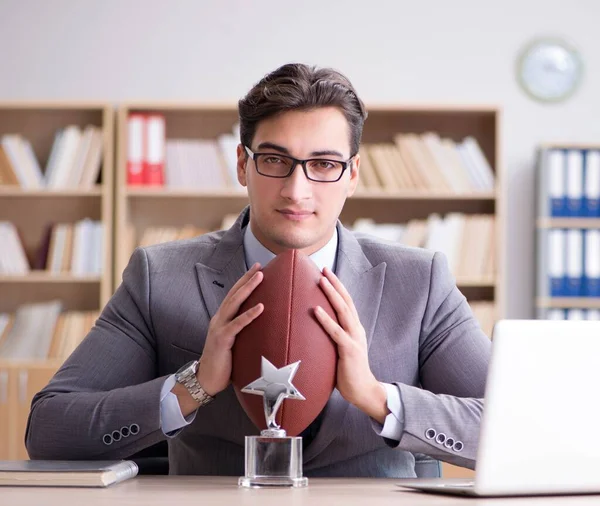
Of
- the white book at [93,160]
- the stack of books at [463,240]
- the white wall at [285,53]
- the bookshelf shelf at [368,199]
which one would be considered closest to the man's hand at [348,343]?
the stack of books at [463,240]

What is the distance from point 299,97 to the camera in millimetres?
1840

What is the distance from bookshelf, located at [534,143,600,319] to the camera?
441 centimetres

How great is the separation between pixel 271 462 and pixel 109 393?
0.45m

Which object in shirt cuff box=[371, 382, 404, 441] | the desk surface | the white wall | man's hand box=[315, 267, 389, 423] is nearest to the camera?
the desk surface

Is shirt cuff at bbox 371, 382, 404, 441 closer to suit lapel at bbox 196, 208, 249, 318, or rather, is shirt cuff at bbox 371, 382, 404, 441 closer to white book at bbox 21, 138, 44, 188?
suit lapel at bbox 196, 208, 249, 318

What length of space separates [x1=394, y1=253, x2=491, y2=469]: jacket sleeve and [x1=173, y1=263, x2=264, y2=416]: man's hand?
0.30 meters

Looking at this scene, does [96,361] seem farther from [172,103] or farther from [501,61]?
[501,61]

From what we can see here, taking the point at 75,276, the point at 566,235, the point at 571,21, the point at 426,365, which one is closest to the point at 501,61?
the point at 571,21

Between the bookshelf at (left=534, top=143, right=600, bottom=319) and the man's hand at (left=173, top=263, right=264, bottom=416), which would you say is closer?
the man's hand at (left=173, top=263, right=264, bottom=416)

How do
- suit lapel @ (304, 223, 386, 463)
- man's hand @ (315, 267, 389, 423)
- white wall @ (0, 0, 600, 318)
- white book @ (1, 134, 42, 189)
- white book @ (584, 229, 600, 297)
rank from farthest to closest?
white wall @ (0, 0, 600, 318) → white book @ (1, 134, 42, 189) → white book @ (584, 229, 600, 297) → suit lapel @ (304, 223, 386, 463) → man's hand @ (315, 267, 389, 423)

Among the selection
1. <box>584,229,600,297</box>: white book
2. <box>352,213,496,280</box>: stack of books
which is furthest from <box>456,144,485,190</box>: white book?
<box>584,229,600,297</box>: white book

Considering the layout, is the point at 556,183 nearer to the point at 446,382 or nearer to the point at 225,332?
the point at 446,382

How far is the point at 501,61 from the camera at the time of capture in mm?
4832

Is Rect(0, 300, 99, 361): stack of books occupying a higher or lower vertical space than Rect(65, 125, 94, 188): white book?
lower
